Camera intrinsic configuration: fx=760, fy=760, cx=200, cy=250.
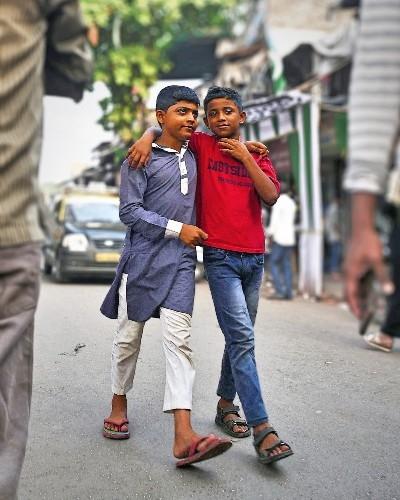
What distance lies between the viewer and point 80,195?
15.7 metres

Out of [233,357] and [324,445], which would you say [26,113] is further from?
[324,445]

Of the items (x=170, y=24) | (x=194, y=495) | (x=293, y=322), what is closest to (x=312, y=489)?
(x=194, y=495)

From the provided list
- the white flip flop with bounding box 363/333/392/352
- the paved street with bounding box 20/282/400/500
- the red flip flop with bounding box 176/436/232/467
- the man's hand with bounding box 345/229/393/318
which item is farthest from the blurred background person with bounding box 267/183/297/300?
the man's hand with bounding box 345/229/393/318

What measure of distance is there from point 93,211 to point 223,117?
37.4ft

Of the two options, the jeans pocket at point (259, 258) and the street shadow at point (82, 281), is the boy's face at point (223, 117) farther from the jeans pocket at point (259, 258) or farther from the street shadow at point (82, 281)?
the street shadow at point (82, 281)

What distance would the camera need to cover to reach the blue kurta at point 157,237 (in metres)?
3.86

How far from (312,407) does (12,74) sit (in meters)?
3.27

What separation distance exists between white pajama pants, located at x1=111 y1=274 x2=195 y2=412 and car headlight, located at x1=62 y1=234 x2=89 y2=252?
382 inches

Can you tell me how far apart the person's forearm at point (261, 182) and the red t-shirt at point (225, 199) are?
0.08m

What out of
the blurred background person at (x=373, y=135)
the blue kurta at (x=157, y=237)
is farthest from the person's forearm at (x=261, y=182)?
the blurred background person at (x=373, y=135)

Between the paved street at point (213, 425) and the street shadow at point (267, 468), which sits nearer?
the paved street at point (213, 425)

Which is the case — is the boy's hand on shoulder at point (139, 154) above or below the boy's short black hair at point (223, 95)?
below

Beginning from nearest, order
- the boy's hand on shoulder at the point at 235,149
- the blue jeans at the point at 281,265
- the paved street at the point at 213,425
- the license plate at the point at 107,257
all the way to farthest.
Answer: the paved street at the point at 213,425
the boy's hand on shoulder at the point at 235,149
the blue jeans at the point at 281,265
the license plate at the point at 107,257

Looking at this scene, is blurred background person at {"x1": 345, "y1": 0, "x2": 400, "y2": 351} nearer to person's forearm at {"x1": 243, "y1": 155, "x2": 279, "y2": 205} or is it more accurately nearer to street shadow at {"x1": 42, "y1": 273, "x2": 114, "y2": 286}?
person's forearm at {"x1": 243, "y1": 155, "x2": 279, "y2": 205}
